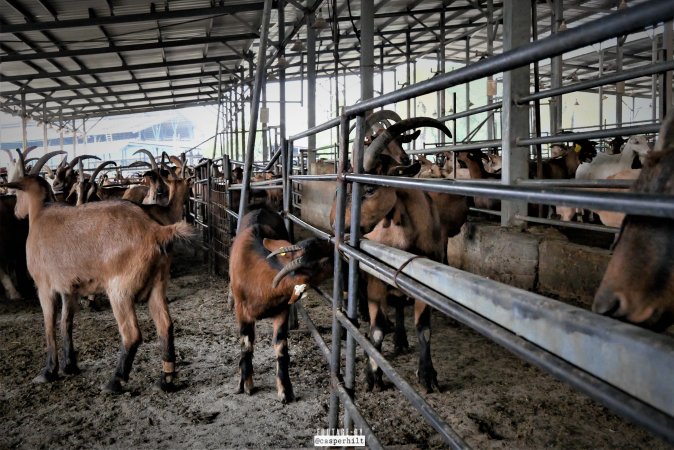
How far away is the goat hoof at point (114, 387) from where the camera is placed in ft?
12.7

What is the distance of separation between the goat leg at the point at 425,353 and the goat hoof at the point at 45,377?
3.01m

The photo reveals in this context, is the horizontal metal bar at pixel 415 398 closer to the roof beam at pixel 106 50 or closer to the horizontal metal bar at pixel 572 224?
the horizontal metal bar at pixel 572 224

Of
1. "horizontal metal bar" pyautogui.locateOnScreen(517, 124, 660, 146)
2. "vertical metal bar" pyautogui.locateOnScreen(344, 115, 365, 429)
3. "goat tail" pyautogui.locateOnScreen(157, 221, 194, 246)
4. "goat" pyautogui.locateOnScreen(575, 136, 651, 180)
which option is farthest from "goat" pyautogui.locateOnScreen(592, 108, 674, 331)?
"goat" pyautogui.locateOnScreen(575, 136, 651, 180)

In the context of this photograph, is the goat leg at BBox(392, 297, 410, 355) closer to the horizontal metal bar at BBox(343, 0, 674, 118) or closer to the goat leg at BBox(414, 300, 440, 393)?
the goat leg at BBox(414, 300, 440, 393)

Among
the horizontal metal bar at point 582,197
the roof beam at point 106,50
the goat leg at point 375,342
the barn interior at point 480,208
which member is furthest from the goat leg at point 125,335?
the roof beam at point 106,50

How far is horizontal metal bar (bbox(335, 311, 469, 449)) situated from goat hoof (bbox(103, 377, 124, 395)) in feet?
7.89

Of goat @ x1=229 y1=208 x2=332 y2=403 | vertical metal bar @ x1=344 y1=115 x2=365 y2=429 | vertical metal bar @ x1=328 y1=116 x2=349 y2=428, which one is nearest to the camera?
vertical metal bar @ x1=344 y1=115 x2=365 y2=429

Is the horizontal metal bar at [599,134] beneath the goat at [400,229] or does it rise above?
above

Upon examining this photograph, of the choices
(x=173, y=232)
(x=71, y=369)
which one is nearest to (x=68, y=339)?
(x=71, y=369)

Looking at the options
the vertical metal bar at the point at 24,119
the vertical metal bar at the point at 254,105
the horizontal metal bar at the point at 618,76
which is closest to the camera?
the horizontal metal bar at the point at 618,76

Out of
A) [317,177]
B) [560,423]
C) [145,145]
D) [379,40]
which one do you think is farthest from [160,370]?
[145,145]

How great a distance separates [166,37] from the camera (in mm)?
16344

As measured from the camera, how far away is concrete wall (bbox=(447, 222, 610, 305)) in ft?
13.4

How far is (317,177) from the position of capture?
117 inches
